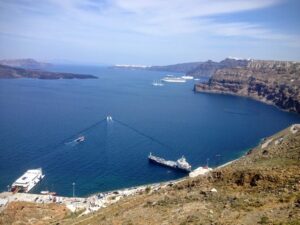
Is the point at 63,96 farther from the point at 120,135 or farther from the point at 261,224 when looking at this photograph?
the point at 261,224

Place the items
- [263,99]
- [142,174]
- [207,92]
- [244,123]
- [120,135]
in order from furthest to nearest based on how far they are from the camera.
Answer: [207,92] → [263,99] → [244,123] → [120,135] → [142,174]

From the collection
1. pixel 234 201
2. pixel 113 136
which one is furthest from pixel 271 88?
pixel 234 201

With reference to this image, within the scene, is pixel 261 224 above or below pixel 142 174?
above

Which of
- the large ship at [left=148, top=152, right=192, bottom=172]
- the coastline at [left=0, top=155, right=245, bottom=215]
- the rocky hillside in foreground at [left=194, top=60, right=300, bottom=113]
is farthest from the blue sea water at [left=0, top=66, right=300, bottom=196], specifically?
the rocky hillside in foreground at [left=194, top=60, right=300, bottom=113]

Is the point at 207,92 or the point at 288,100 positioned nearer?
the point at 288,100

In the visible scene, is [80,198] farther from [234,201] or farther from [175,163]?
[234,201]

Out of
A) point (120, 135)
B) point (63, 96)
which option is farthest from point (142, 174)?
point (63, 96)

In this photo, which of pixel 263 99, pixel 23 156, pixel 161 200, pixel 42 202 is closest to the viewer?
pixel 161 200
